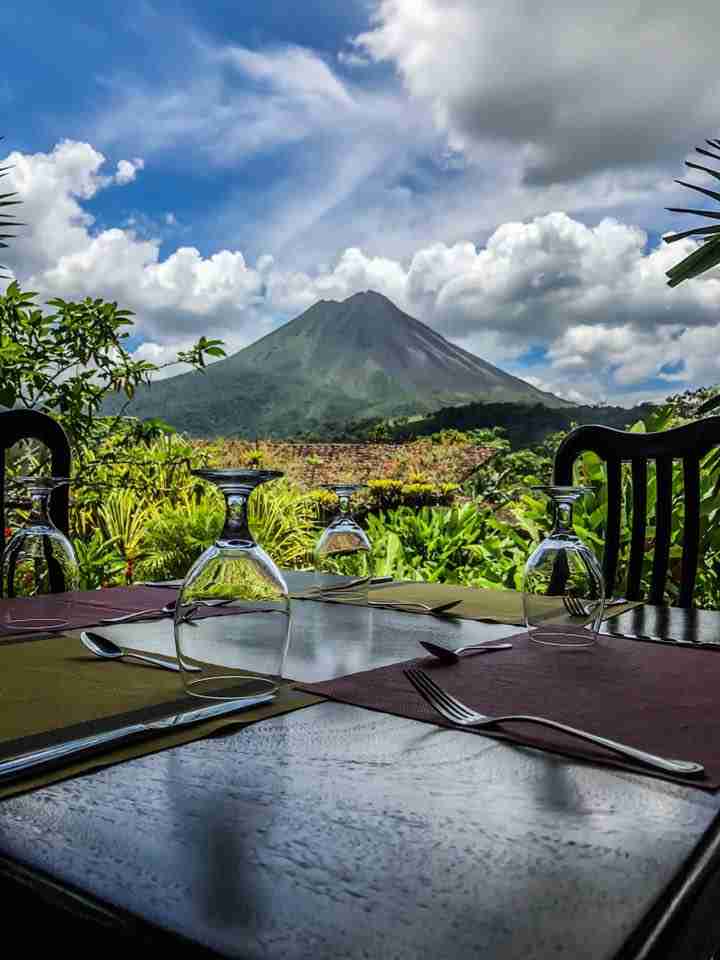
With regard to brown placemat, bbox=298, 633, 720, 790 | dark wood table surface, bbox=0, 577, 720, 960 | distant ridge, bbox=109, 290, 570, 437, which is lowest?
dark wood table surface, bbox=0, 577, 720, 960

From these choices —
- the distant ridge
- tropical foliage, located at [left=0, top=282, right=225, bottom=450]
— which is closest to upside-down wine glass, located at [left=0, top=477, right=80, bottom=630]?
tropical foliage, located at [left=0, top=282, right=225, bottom=450]

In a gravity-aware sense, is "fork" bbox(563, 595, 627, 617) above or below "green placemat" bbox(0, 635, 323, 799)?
above

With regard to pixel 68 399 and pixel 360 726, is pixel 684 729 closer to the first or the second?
pixel 360 726

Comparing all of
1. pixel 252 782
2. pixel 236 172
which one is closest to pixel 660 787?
pixel 252 782

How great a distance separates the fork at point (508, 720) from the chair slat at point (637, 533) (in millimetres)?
738

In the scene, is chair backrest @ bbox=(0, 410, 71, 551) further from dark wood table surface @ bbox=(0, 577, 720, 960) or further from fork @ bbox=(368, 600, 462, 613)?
dark wood table surface @ bbox=(0, 577, 720, 960)

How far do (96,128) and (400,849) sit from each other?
7072mm

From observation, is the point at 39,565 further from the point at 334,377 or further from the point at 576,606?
the point at 334,377

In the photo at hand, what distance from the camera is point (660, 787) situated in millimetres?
432

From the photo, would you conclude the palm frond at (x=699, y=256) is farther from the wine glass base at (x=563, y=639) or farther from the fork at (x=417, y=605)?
the wine glass base at (x=563, y=639)

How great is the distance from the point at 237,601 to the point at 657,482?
34.1 inches

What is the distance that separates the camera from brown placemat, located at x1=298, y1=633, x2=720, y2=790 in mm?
495

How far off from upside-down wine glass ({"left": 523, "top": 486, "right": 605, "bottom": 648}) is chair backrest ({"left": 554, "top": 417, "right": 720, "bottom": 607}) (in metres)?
0.40

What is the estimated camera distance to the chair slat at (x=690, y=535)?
1226 millimetres
